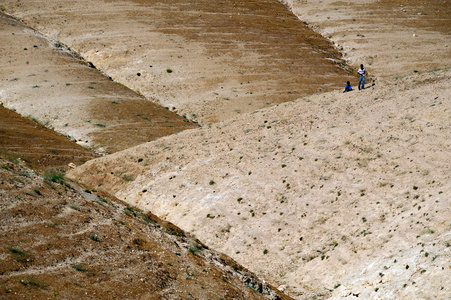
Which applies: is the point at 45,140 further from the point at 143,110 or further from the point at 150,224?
the point at 150,224

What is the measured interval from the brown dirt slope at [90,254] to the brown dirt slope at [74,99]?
14.4 meters

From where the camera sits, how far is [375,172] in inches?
730

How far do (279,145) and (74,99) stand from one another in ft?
63.5

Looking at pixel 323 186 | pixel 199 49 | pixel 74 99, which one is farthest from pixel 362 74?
pixel 199 49

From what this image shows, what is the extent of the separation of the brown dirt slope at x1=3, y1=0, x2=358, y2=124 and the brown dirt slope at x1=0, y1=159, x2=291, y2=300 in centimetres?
2078

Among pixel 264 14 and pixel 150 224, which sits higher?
pixel 264 14

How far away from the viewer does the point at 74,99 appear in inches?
1409

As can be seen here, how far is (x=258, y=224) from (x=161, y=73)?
26661mm

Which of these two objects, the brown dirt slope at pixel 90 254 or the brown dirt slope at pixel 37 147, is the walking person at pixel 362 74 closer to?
the brown dirt slope at pixel 90 254

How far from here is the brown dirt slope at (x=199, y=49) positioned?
39.8 metres

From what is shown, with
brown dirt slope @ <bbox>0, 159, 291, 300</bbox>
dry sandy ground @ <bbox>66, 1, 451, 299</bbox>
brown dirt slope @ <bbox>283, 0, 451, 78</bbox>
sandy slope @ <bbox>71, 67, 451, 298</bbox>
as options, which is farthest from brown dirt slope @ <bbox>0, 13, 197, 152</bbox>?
brown dirt slope @ <bbox>283, 0, 451, 78</bbox>

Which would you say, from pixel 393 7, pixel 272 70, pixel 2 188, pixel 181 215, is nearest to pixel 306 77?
pixel 272 70

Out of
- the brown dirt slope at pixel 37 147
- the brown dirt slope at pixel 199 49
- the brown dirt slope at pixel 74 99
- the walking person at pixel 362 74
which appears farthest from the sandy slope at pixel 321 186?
the brown dirt slope at pixel 199 49

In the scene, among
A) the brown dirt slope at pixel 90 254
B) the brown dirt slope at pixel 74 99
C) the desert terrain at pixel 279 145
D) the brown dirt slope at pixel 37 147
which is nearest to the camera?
the brown dirt slope at pixel 90 254
